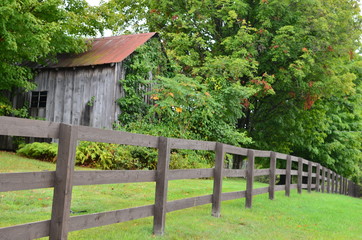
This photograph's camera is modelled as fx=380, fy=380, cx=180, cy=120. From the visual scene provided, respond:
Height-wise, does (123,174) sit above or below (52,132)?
below

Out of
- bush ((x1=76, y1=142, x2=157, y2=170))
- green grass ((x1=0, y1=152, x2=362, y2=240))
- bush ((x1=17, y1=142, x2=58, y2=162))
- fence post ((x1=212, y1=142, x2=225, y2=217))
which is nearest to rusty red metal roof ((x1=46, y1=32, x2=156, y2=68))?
bush ((x1=76, y1=142, x2=157, y2=170))

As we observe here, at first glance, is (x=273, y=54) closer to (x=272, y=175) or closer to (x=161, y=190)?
(x=272, y=175)

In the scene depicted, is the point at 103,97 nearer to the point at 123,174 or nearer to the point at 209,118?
the point at 209,118

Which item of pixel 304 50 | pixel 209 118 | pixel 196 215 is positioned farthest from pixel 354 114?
pixel 196 215


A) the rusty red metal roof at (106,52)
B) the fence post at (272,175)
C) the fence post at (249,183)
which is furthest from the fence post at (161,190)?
the rusty red metal roof at (106,52)

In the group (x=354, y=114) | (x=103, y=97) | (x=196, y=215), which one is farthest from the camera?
(x=354, y=114)

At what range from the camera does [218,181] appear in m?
6.80

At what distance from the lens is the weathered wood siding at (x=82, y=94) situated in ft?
57.9

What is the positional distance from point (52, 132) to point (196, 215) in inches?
146

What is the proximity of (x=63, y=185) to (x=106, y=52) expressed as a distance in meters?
16.3

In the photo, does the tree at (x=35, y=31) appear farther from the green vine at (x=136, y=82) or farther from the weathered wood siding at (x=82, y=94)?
the green vine at (x=136, y=82)

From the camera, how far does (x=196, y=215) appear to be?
661 centimetres

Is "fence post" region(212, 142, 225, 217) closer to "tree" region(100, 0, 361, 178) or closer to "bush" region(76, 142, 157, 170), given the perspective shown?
"bush" region(76, 142, 157, 170)

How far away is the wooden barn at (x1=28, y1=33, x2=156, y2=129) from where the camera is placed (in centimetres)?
1767
